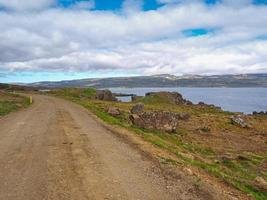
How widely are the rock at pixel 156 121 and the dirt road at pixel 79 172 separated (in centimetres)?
1198

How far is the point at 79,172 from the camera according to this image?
1408 cm

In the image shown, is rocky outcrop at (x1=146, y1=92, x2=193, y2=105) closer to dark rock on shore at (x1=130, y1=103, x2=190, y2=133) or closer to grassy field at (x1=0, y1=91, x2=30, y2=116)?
grassy field at (x1=0, y1=91, x2=30, y2=116)

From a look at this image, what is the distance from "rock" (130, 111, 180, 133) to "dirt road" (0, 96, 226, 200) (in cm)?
1198

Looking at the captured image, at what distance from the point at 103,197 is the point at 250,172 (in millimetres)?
12539

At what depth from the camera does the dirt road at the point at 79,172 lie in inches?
463

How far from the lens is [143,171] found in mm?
14852

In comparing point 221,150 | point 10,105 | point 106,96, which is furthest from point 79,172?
point 106,96

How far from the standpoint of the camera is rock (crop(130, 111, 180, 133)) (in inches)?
1373

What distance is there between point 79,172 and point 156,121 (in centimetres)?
2139

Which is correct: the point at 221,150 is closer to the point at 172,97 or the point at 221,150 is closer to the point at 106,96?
the point at 106,96

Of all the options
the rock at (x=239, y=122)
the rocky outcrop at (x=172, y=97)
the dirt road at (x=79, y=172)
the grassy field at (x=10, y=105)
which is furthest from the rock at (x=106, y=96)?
the dirt road at (x=79, y=172)

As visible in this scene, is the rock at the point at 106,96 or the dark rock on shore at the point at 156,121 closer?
the dark rock on shore at the point at 156,121

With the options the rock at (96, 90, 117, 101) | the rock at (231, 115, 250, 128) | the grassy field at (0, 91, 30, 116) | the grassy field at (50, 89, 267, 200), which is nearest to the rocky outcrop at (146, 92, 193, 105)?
the rock at (96, 90, 117, 101)

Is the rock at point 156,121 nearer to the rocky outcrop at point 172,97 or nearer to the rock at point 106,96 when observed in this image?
the rock at point 106,96
